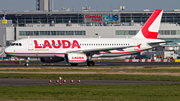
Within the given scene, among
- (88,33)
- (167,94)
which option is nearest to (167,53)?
(88,33)

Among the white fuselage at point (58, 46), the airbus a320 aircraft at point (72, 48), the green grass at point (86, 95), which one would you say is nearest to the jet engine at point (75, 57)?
the airbus a320 aircraft at point (72, 48)

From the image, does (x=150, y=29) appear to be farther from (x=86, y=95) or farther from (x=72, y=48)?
(x=86, y=95)

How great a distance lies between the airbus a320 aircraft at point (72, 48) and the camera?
55.4m

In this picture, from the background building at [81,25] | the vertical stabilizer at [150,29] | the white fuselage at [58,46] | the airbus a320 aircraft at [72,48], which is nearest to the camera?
the airbus a320 aircraft at [72,48]

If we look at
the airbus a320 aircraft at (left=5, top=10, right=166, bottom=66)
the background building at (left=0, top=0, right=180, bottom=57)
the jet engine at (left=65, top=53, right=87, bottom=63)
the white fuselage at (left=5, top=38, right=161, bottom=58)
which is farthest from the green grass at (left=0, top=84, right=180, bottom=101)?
the background building at (left=0, top=0, right=180, bottom=57)

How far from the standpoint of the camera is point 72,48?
5744 centimetres

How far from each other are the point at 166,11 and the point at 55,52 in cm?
8599

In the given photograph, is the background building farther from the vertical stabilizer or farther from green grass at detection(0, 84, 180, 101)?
green grass at detection(0, 84, 180, 101)

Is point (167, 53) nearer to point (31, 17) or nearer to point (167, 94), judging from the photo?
point (31, 17)

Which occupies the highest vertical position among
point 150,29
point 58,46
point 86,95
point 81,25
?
point 81,25

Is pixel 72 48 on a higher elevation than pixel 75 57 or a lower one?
Result: higher

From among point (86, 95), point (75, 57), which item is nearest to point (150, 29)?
point (75, 57)

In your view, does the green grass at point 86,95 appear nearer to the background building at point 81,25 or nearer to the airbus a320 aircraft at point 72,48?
the airbus a320 aircraft at point 72,48

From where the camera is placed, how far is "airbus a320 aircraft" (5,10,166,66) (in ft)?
182
